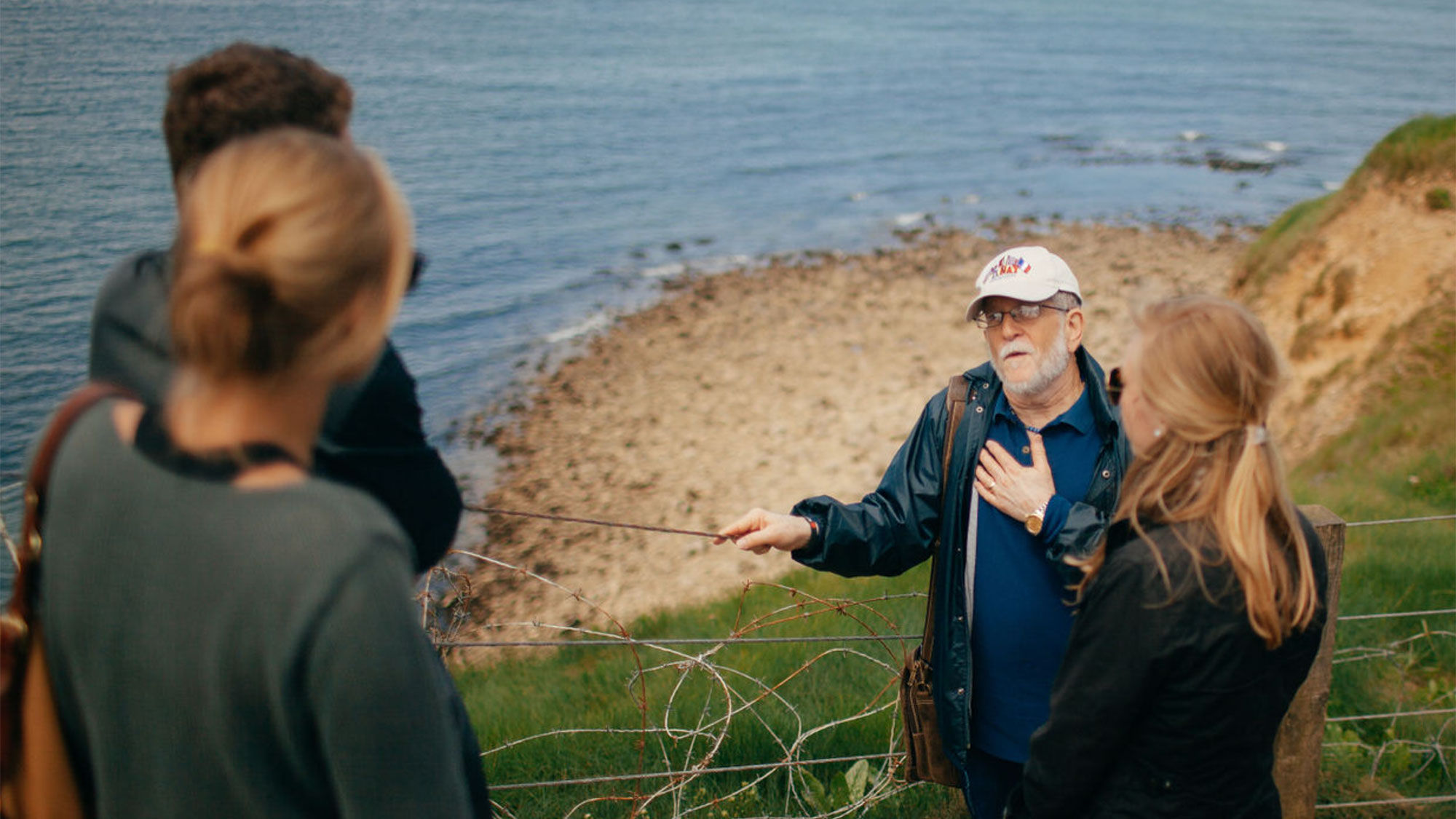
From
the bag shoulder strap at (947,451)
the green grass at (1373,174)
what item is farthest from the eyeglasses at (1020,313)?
the green grass at (1373,174)

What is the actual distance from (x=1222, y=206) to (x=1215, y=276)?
30.7 feet

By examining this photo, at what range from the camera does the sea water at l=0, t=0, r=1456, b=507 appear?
71.5 ft

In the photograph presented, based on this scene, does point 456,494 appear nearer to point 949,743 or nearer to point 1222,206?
point 949,743

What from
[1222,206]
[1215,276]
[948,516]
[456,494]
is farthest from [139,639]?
[1222,206]

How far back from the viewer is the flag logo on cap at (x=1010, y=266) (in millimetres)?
3117

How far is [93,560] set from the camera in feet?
3.91

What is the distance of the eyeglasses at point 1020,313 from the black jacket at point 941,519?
18 centimetres

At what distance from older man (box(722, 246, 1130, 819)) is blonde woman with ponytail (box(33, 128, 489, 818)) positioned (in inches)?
70.7

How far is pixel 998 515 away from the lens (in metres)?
3.01

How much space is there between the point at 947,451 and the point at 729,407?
14.7 m

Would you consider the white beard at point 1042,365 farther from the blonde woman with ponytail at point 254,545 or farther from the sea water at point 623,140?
the sea water at point 623,140

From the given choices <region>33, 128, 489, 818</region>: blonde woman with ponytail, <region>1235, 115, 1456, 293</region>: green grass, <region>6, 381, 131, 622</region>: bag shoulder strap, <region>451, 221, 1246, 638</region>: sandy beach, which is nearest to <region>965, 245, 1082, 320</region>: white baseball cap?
<region>33, 128, 489, 818</region>: blonde woman with ponytail

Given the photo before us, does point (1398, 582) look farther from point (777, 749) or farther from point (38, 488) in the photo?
point (38, 488)

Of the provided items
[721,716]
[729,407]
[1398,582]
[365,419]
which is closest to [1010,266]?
[365,419]
